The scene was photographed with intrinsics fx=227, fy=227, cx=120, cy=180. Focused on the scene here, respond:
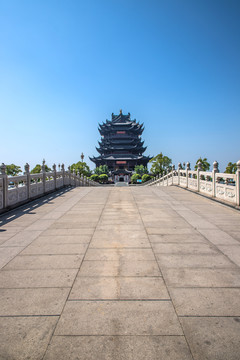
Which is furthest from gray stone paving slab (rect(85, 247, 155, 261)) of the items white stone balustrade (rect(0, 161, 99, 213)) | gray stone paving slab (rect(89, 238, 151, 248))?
white stone balustrade (rect(0, 161, 99, 213))

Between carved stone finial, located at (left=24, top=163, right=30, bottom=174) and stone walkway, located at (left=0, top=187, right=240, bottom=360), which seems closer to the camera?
stone walkway, located at (left=0, top=187, right=240, bottom=360)

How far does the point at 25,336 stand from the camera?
1.98m

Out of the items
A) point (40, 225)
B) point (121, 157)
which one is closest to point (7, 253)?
point (40, 225)

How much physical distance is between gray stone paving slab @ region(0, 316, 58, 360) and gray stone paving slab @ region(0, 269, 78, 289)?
640 millimetres

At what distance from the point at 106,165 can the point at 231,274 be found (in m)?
56.5

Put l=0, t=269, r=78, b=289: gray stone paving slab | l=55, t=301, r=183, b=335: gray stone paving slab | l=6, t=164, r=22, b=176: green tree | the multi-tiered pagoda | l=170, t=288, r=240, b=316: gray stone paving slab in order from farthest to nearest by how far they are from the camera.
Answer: the multi-tiered pagoda → l=6, t=164, r=22, b=176: green tree → l=0, t=269, r=78, b=289: gray stone paving slab → l=170, t=288, r=240, b=316: gray stone paving slab → l=55, t=301, r=183, b=335: gray stone paving slab

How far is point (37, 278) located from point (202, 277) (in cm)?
219

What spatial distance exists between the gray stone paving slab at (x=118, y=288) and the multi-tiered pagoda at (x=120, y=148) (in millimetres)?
55304

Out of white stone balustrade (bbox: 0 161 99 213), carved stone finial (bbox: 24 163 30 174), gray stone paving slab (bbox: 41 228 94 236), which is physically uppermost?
carved stone finial (bbox: 24 163 30 174)

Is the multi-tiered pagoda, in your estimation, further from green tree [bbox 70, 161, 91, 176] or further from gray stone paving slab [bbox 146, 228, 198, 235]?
gray stone paving slab [bbox 146, 228, 198, 235]

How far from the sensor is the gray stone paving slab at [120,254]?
3.64 meters

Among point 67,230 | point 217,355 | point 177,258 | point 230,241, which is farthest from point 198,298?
point 67,230

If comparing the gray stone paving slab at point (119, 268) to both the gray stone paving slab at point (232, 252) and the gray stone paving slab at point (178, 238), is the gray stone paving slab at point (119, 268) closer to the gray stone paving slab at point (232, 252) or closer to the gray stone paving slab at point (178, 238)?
the gray stone paving slab at point (178, 238)

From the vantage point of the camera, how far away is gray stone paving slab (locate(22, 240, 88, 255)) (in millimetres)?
3930
